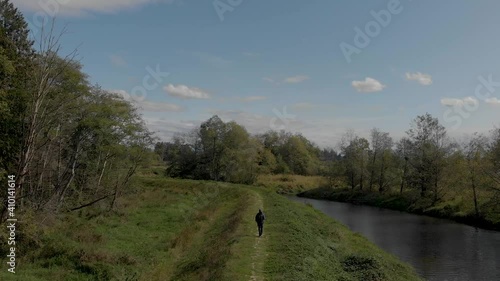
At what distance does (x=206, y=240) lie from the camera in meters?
30.7

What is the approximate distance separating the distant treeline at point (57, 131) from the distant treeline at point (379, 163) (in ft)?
157

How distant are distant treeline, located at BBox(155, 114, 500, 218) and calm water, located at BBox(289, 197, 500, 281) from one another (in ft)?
28.6

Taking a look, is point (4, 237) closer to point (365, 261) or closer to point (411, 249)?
point (365, 261)

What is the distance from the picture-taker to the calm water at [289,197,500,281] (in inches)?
1146

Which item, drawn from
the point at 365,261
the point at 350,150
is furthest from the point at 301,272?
the point at 350,150

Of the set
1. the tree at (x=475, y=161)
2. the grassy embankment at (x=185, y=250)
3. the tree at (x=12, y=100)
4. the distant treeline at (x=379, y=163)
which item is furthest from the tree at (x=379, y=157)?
the tree at (x=12, y=100)

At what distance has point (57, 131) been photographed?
99.3 feet

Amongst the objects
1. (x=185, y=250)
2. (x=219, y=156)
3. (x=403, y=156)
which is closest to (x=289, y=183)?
(x=219, y=156)

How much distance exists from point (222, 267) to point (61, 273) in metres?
8.68

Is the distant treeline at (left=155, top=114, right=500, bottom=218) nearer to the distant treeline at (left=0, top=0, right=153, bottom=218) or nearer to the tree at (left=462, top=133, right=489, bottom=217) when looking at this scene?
the tree at (left=462, top=133, right=489, bottom=217)

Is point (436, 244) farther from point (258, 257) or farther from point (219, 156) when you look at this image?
point (219, 156)

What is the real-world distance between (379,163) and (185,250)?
70.9 meters

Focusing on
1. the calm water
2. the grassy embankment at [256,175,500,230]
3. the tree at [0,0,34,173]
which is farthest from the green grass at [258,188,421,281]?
the grassy embankment at [256,175,500,230]

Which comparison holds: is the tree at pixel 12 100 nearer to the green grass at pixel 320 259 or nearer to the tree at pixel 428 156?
the green grass at pixel 320 259
